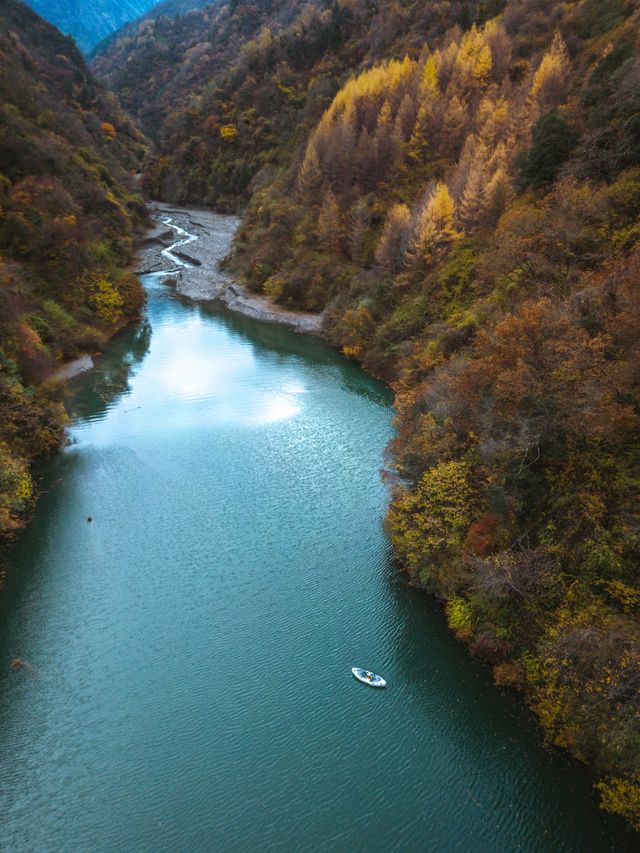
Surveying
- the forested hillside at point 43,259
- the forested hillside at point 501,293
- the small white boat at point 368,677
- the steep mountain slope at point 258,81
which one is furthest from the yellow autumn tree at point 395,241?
the small white boat at point 368,677

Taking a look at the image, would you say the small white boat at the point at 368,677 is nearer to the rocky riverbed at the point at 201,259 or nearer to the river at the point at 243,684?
the river at the point at 243,684

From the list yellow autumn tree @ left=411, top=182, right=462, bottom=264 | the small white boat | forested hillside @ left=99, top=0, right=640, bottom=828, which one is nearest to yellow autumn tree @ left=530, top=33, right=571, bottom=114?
forested hillside @ left=99, top=0, right=640, bottom=828

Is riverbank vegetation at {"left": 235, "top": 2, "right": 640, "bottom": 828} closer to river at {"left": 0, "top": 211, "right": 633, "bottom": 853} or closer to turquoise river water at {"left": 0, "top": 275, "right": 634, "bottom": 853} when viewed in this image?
river at {"left": 0, "top": 211, "right": 633, "bottom": 853}

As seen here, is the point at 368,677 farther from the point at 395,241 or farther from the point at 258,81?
the point at 258,81

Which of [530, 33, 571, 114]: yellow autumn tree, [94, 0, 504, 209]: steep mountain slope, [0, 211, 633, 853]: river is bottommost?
[0, 211, 633, 853]: river

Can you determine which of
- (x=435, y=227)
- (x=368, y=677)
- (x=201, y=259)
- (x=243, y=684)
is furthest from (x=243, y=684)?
(x=201, y=259)
